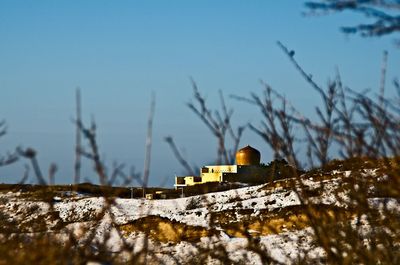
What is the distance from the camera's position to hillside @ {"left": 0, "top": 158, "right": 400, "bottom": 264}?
3945mm

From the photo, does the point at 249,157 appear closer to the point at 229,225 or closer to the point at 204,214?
the point at 204,214

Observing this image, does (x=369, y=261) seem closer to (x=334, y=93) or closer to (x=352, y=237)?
(x=352, y=237)

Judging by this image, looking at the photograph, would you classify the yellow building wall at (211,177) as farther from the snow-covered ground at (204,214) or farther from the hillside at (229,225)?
the hillside at (229,225)

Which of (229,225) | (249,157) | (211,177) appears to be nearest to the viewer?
(229,225)

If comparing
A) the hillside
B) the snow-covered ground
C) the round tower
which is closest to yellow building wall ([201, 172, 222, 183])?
the round tower

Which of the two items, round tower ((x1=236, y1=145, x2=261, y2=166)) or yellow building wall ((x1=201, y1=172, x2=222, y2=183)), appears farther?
round tower ((x1=236, y1=145, x2=261, y2=166))

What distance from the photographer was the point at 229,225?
6.61m

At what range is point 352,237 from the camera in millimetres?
4109

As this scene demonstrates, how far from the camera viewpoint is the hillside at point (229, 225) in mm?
3945

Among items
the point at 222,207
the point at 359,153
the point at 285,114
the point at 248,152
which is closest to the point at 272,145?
the point at 285,114

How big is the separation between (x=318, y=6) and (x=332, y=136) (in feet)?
3.34

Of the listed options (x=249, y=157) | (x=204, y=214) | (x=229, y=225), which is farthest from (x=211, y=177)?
(x=229, y=225)

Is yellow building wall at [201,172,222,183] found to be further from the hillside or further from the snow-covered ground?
the hillside

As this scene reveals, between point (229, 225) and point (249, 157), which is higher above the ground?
point (249, 157)
